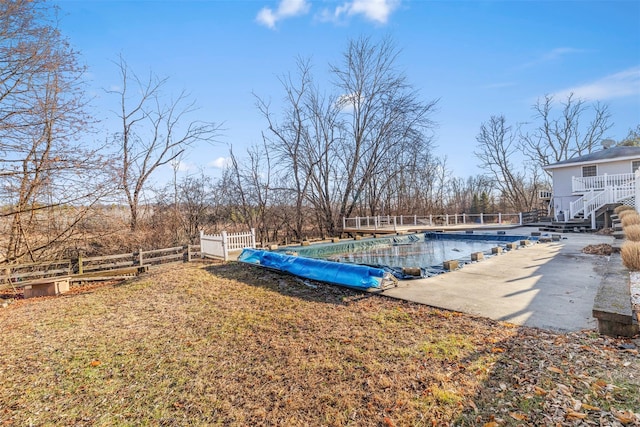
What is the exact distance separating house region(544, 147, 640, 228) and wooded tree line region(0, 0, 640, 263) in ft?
27.7

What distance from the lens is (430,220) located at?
65.5 ft

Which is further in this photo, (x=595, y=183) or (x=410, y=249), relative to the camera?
(x=595, y=183)

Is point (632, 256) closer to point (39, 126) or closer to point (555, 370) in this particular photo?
point (555, 370)

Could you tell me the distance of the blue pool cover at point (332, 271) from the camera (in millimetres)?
5094

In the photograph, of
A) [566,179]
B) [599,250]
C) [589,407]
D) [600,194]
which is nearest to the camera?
[589,407]

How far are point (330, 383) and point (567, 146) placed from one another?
34.4 metres

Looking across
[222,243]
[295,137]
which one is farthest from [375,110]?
[222,243]

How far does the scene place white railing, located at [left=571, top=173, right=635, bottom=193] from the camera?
14.7 meters

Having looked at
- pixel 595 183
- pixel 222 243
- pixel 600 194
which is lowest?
pixel 222 243

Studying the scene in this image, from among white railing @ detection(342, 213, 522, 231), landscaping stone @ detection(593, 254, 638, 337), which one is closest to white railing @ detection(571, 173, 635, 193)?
white railing @ detection(342, 213, 522, 231)

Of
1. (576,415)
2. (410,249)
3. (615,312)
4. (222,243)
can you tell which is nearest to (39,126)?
(222,243)

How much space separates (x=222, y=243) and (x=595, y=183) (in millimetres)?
19850

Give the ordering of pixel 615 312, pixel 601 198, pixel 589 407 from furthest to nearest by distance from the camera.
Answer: pixel 601 198 → pixel 615 312 → pixel 589 407

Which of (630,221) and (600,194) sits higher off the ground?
(600,194)
